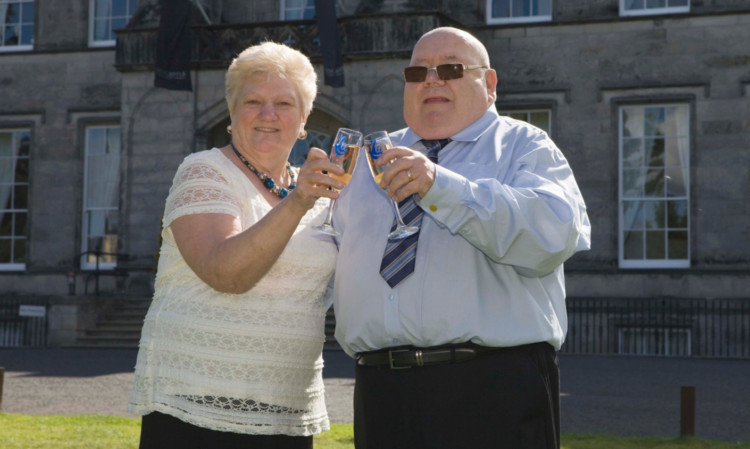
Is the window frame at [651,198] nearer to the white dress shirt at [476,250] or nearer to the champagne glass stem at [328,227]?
the white dress shirt at [476,250]

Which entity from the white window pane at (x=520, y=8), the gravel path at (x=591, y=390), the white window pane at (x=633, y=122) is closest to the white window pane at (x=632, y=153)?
the white window pane at (x=633, y=122)

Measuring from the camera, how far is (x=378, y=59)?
20.3m

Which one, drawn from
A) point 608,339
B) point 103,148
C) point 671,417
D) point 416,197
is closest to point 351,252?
point 416,197

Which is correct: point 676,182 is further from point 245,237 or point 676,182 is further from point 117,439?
point 245,237

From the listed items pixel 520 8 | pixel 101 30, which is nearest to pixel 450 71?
pixel 520 8

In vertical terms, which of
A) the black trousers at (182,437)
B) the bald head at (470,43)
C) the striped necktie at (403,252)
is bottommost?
the black trousers at (182,437)

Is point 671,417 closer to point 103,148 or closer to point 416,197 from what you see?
point 416,197

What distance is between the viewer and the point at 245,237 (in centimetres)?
352

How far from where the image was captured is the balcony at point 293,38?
784 inches

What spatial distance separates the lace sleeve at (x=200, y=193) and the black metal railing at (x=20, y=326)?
60.4 feet

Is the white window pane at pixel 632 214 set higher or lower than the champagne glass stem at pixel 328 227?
higher

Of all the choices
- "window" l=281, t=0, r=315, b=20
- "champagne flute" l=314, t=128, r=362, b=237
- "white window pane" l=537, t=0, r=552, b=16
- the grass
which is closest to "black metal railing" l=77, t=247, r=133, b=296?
"window" l=281, t=0, r=315, b=20

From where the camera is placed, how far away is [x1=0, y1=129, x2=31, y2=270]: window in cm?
2494

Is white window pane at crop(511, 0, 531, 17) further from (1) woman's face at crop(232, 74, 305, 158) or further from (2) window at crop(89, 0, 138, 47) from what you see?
(1) woman's face at crop(232, 74, 305, 158)
